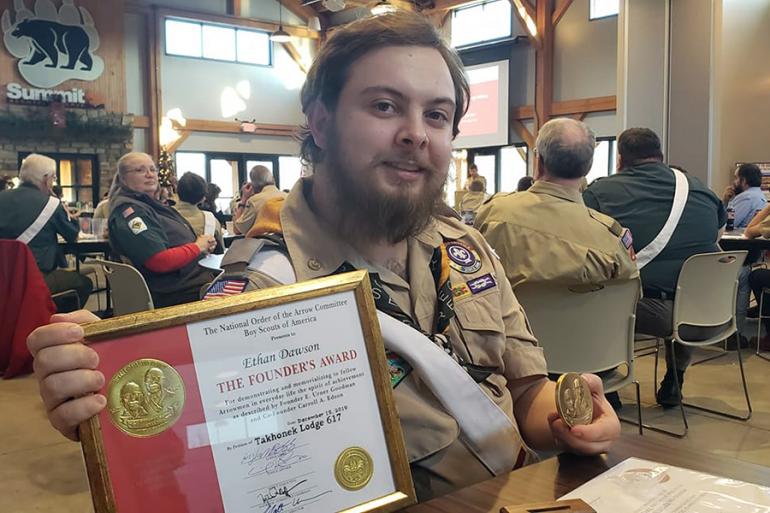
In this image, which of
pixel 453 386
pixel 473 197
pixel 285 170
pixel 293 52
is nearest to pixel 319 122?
pixel 453 386

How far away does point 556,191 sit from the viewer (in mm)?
2594

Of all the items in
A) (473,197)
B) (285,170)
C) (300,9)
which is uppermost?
(300,9)

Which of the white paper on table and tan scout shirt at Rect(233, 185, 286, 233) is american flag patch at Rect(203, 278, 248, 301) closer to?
tan scout shirt at Rect(233, 185, 286, 233)

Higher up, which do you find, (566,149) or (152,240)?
(566,149)

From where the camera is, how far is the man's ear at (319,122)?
1198 millimetres

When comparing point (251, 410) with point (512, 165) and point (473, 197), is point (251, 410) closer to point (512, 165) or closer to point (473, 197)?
point (473, 197)

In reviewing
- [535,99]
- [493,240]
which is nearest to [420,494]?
[493,240]

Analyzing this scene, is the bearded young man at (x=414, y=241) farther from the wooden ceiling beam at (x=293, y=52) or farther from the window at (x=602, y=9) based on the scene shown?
the wooden ceiling beam at (x=293, y=52)

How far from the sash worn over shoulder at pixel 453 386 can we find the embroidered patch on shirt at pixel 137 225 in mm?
2696

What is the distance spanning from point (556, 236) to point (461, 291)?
1283mm

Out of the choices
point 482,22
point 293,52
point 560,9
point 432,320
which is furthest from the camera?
point 293,52

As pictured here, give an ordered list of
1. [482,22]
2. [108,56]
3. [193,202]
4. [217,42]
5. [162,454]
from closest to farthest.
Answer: [162,454]
[193,202]
[108,56]
[482,22]
[217,42]

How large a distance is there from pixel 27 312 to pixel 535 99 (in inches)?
380
